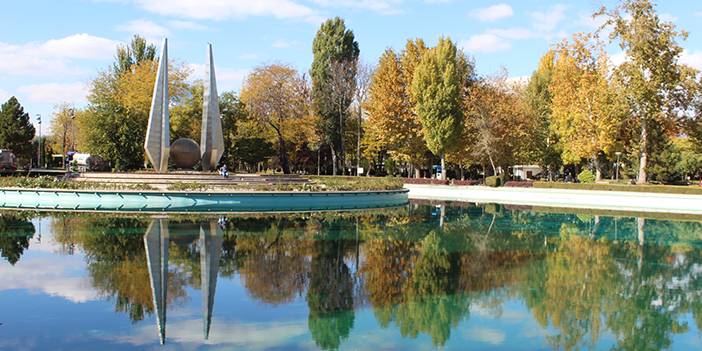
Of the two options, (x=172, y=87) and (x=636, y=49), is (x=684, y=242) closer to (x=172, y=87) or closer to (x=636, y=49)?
(x=636, y=49)

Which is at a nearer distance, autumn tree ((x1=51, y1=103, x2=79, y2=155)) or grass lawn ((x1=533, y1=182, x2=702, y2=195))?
grass lawn ((x1=533, y1=182, x2=702, y2=195))

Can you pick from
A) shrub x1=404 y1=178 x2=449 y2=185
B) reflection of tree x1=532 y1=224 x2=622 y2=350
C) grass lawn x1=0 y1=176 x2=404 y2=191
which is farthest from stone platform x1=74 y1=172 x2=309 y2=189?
shrub x1=404 y1=178 x2=449 y2=185

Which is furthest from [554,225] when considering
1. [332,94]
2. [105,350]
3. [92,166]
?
[92,166]

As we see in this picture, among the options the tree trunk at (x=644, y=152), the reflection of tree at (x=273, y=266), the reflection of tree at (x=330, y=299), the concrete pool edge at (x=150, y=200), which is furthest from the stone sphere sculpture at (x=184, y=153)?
the tree trunk at (x=644, y=152)

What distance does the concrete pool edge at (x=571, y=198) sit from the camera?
32.2 m

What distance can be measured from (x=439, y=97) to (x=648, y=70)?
561 inches

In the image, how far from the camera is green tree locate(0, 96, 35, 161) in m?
65.6

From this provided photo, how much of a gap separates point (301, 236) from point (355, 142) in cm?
4271

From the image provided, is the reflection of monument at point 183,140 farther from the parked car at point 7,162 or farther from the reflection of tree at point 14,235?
the parked car at point 7,162

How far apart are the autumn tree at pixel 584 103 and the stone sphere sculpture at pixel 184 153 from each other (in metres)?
26.4

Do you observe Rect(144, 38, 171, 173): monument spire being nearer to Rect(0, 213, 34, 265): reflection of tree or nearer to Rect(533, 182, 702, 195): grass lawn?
Rect(0, 213, 34, 265): reflection of tree

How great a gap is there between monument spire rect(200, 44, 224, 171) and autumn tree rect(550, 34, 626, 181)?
25228 millimetres

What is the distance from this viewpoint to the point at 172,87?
52.7 metres

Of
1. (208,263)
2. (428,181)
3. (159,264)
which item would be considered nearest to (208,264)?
(208,263)
